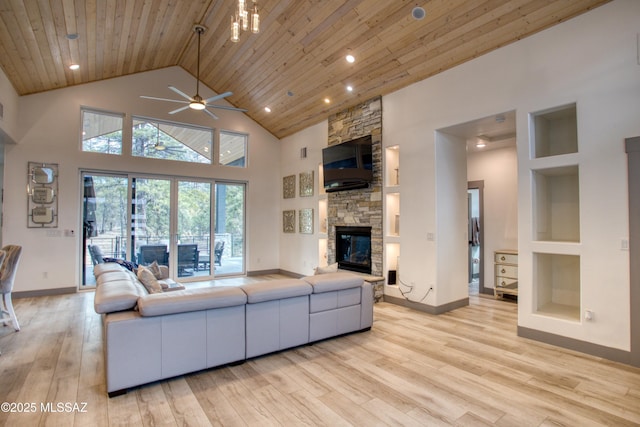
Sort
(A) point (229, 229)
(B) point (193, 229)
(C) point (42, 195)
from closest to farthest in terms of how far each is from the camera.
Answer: (C) point (42, 195) < (B) point (193, 229) < (A) point (229, 229)

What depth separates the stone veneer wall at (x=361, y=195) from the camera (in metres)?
5.68

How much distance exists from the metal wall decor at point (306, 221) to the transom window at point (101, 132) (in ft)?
13.3

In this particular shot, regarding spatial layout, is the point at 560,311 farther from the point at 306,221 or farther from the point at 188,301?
the point at 306,221

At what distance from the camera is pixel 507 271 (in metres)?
5.66

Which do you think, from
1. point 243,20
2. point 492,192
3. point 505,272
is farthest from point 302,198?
point 243,20

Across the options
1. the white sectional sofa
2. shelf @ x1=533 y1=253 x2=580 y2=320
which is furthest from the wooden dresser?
the white sectional sofa

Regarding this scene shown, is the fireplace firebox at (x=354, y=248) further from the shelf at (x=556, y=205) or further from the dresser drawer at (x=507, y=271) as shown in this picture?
the shelf at (x=556, y=205)

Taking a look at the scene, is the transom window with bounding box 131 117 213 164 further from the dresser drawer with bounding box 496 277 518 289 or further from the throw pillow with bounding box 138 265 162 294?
the dresser drawer with bounding box 496 277 518 289

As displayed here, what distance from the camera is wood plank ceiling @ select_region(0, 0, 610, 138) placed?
380cm

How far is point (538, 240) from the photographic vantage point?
3863 mm

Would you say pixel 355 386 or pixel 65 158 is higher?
pixel 65 158

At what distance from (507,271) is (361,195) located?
9.53ft

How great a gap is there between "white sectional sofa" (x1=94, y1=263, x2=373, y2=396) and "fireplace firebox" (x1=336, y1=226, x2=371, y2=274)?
2.16m

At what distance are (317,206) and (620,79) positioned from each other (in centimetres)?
521
